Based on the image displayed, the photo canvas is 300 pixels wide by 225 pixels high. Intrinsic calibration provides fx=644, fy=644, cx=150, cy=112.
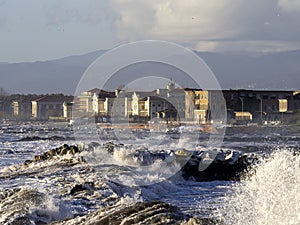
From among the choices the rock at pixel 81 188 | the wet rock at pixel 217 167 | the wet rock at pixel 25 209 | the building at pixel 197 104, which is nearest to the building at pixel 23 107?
the building at pixel 197 104

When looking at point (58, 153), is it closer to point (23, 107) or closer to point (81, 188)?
point (81, 188)

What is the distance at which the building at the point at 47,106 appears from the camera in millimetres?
169375

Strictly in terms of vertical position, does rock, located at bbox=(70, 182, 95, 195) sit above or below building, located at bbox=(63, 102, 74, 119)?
below

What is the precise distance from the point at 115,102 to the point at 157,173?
10461 centimetres

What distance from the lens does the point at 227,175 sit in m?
27.1

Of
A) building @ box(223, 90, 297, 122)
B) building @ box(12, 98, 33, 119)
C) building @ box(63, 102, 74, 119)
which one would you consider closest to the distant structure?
building @ box(223, 90, 297, 122)

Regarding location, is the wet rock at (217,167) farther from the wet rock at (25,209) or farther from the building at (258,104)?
the building at (258,104)

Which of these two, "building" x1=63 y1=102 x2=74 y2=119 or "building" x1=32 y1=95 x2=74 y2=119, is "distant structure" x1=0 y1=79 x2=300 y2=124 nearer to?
"building" x1=63 y1=102 x2=74 y2=119

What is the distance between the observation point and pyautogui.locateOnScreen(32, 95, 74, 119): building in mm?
169375

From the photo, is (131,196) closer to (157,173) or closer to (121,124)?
(157,173)

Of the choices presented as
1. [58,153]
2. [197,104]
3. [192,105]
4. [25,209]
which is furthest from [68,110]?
[25,209]

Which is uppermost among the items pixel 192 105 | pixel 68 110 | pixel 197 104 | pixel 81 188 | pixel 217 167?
pixel 197 104

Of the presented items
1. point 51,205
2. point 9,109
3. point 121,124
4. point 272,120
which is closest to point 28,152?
point 51,205

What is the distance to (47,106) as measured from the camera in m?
172
